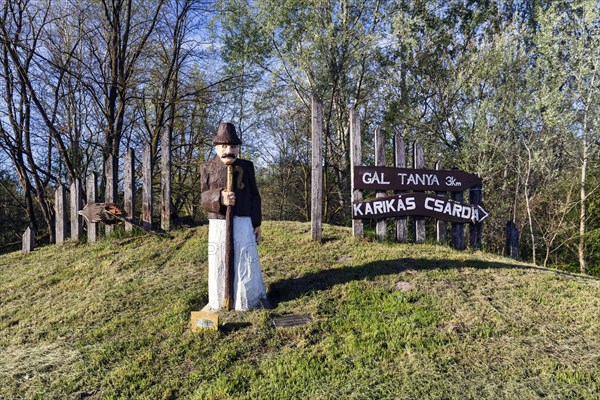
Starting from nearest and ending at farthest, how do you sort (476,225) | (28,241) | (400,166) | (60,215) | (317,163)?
(317,163), (400,166), (476,225), (60,215), (28,241)

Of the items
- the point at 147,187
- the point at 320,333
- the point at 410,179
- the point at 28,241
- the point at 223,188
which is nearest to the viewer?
the point at 320,333

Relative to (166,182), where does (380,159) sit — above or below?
above

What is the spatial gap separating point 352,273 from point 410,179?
7.50 ft

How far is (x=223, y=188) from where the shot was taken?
189 inches

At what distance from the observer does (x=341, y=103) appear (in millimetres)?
13781

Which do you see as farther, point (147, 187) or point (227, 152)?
point (147, 187)

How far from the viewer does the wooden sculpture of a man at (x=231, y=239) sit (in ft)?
15.3

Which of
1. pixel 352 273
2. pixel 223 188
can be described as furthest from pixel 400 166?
pixel 223 188

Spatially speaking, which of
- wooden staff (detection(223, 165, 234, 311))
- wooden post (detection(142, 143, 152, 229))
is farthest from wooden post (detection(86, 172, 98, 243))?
wooden staff (detection(223, 165, 234, 311))

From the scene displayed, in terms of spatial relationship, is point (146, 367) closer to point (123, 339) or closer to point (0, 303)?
point (123, 339)

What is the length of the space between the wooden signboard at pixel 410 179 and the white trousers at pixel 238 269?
8.70ft

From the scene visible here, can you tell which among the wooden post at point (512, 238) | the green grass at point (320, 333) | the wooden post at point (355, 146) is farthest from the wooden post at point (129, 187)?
the wooden post at point (512, 238)

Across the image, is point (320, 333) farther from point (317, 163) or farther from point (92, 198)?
point (92, 198)

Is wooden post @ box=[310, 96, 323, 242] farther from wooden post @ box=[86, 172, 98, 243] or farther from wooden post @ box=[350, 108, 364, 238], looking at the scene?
wooden post @ box=[86, 172, 98, 243]
